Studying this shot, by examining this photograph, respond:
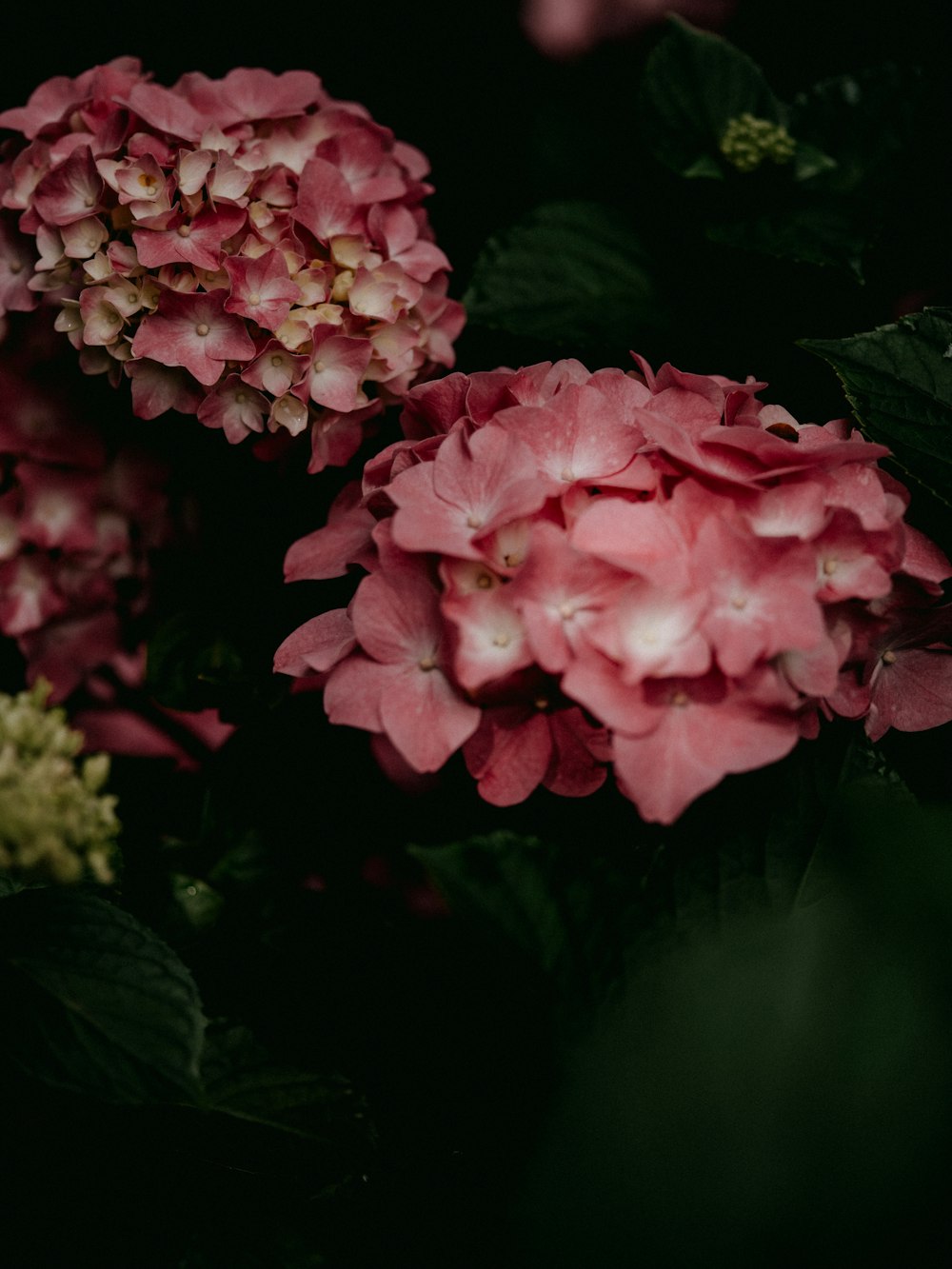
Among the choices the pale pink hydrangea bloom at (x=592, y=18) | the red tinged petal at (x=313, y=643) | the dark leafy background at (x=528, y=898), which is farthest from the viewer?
the pale pink hydrangea bloom at (x=592, y=18)

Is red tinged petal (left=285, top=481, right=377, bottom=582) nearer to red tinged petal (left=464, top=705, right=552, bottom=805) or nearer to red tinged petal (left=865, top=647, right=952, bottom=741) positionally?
red tinged petal (left=464, top=705, right=552, bottom=805)

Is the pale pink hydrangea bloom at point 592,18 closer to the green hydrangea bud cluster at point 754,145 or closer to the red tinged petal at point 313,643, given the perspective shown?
the green hydrangea bud cluster at point 754,145

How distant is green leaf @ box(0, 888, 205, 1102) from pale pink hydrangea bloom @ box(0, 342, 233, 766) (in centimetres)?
21

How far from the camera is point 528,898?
1.52 feet

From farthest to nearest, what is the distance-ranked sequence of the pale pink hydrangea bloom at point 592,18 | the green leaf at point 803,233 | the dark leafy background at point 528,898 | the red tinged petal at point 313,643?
the pale pink hydrangea bloom at point 592,18
the green leaf at point 803,233
the red tinged petal at point 313,643
the dark leafy background at point 528,898

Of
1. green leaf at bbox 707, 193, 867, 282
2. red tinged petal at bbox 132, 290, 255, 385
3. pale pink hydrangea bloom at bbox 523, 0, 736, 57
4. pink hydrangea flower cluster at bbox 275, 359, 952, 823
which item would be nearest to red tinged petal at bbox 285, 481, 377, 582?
pink hydrangea flower cluster at bbox 275, 359, 952, 823

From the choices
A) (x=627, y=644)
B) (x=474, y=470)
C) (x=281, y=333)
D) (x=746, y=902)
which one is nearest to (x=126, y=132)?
(x=281, y=333)

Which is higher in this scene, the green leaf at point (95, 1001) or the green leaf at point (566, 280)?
the green leaf at point (566, 280)

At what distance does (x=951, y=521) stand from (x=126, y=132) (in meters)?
0.52

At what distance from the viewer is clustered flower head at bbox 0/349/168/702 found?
0.73 metres

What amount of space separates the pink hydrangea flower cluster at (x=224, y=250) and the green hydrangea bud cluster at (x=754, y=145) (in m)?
0.24

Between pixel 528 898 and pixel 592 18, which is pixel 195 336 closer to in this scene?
pixel 528 898

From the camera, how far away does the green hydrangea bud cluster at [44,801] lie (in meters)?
0.44

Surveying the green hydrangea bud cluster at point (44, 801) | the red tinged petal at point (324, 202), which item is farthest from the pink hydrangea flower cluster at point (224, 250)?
the green hydrangea bud cluster at point (44, 801)
